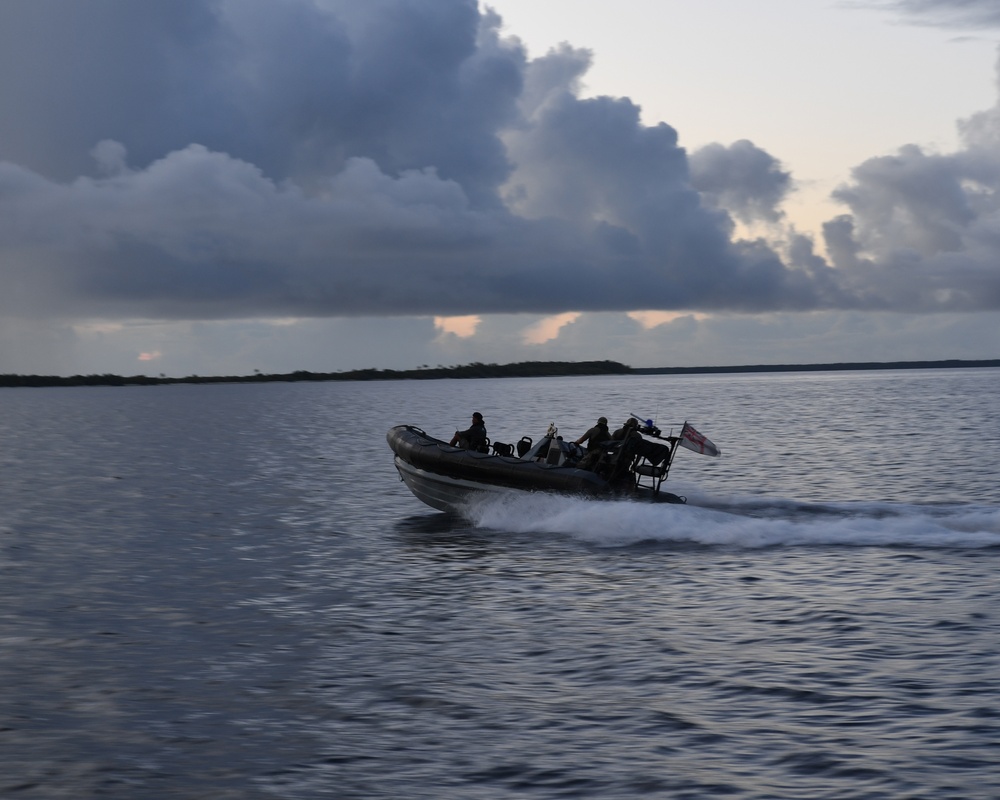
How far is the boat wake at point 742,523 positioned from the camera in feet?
59.3

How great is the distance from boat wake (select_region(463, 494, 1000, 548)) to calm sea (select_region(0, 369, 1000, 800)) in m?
0.06

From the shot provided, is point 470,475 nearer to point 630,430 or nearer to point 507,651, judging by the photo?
point 630,430

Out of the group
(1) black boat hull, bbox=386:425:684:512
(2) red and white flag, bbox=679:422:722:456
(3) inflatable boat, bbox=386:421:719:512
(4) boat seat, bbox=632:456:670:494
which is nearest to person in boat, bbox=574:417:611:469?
(3) inflatable boat, bbox=386:421:719:512

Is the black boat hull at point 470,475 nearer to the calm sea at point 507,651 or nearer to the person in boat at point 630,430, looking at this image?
the calm sea at point 507,651

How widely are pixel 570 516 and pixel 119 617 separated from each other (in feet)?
29.2

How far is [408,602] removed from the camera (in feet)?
46.2

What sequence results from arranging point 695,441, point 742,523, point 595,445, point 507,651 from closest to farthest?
point 507,651 < point 742,523 < point 695,441 < point 595,445

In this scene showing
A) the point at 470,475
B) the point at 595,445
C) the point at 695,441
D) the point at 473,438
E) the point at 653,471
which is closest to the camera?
the point at 695,441

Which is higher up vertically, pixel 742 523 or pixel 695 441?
pixel 695 441

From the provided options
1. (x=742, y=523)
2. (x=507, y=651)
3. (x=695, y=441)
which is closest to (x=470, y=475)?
(x=695, y=441)

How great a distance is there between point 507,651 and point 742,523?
28.6ft

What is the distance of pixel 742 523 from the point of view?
1888 centimetres

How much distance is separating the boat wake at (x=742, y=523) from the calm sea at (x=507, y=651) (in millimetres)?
64


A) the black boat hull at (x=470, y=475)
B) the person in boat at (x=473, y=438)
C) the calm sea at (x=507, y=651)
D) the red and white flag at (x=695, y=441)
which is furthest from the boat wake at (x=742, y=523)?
the person in boat at (x=473, y=438)
